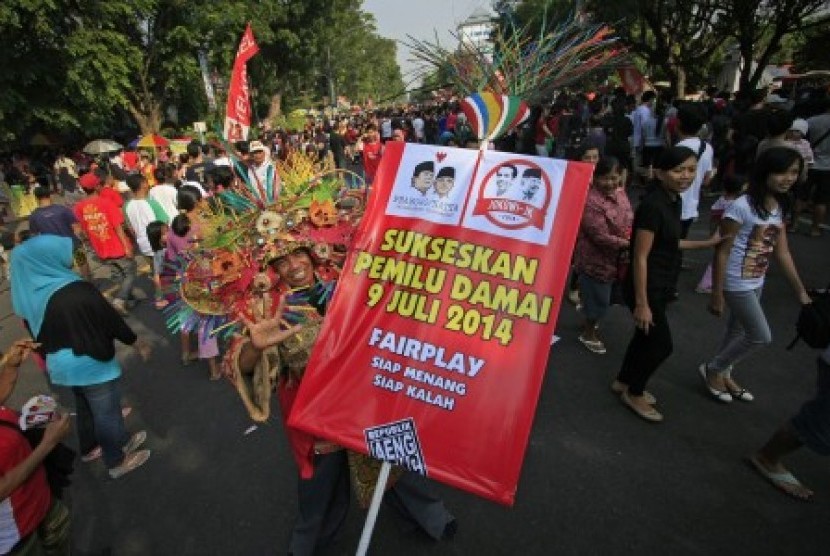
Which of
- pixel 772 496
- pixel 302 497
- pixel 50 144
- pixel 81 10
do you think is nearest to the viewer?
pixel 302 497

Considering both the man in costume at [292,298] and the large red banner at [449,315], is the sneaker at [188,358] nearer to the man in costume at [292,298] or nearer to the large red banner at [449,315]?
the man in costume at [292,298]

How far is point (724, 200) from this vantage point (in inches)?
195

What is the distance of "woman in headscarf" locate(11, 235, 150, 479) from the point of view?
8.86 feet

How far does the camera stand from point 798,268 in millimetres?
5516

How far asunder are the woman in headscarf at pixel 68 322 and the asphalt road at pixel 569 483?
2.14 feet

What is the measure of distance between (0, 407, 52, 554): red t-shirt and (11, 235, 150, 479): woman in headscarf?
0.92 meters

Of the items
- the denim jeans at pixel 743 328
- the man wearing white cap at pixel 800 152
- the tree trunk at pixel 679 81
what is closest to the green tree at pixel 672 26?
the tree trunk at pixel 679 81

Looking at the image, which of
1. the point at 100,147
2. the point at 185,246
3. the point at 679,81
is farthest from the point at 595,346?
the point at 100,147

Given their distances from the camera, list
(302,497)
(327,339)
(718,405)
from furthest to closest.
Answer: (718,405)
(302,497)
(327,339)

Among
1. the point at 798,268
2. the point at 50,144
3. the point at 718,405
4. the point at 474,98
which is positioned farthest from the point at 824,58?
the point at 50,144

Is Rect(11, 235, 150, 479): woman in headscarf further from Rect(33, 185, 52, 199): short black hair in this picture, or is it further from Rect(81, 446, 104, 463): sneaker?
Rect(33, 185, 52, 199): short black hair

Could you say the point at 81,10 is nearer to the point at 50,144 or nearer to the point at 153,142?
the point at 153,142

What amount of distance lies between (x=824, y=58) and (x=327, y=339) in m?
31.6

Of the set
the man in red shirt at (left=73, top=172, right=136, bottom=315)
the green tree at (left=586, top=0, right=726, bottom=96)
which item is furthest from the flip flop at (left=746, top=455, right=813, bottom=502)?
the green tree at (left=586, top=0, right=726, bottom=96)
